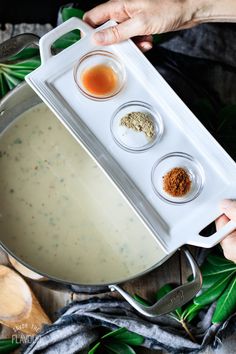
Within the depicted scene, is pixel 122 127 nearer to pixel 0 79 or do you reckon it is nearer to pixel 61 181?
pixel 61 181

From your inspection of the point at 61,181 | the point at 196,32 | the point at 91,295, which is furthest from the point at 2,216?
the point at 196,32

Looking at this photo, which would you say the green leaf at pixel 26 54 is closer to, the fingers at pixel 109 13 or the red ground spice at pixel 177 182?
the fingers at pixel 109 13

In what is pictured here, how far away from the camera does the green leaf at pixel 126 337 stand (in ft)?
4.46

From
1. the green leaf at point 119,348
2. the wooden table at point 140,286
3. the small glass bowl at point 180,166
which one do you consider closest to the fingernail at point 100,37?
the small glass bowl at point 180,166

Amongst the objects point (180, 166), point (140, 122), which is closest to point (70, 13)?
point (140, 122)

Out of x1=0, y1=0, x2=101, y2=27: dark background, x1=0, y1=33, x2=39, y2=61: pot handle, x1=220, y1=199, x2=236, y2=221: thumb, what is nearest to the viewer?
x1=220, y1=199, x2=236, y2=221: thumb

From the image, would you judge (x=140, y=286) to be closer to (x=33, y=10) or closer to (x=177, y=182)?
(x=177, y=182)

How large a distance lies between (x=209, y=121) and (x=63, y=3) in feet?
1.64

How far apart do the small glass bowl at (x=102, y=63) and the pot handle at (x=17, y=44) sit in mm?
128

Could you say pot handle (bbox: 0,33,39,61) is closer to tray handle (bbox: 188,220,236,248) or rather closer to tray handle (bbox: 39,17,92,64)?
tray handle (bbox: 39,17,92,64)

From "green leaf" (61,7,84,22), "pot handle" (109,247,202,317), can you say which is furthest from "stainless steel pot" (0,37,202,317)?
"green leaf" (61,7,84,22)

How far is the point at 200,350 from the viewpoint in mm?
1365

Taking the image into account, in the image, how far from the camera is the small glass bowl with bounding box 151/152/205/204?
124cm

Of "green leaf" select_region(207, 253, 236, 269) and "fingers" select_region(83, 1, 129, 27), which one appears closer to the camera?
"fingers" select_region(83, 1, 129, 27)
